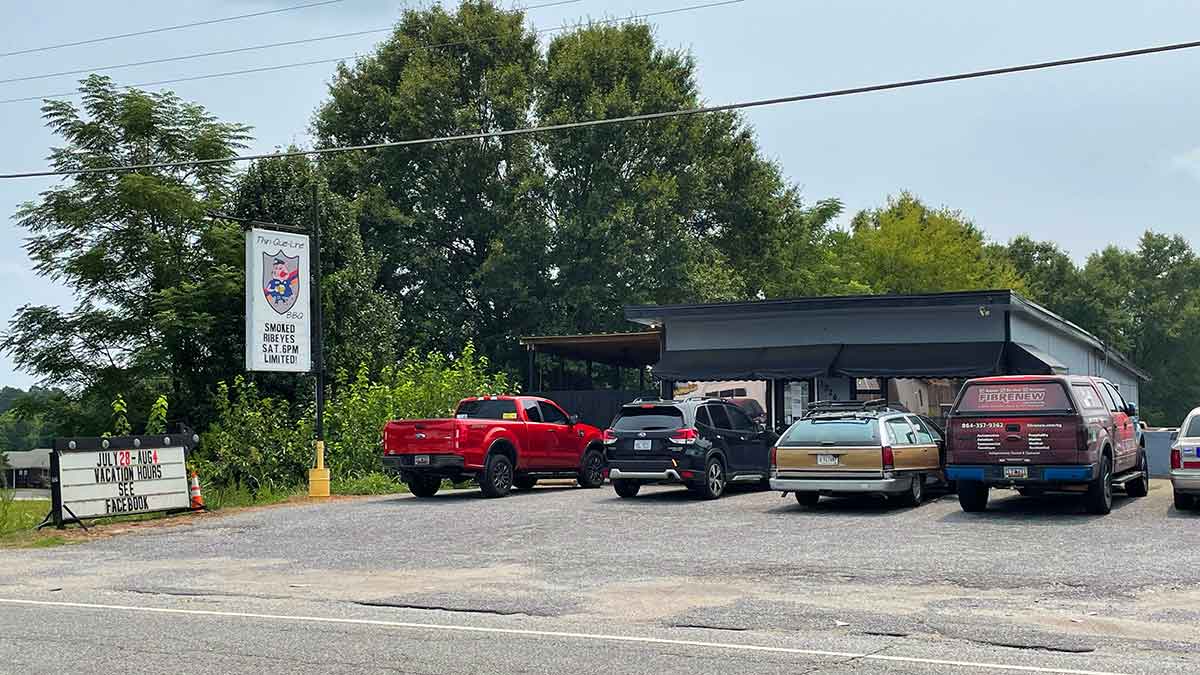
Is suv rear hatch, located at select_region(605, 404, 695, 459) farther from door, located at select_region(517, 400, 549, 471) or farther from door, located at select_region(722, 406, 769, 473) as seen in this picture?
door, located at select_region(517, 400, 549, 471)

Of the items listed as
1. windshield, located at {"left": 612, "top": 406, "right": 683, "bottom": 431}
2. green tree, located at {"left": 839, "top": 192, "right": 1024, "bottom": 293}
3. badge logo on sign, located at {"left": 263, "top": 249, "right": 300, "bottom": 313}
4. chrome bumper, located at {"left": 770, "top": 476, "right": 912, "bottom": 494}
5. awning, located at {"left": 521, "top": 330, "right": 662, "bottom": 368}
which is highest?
green tree, located at {"left": 839, "top": 192, "right": 1024, "bottom": 293}

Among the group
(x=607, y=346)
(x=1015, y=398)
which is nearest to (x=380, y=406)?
(x=607, y=346)

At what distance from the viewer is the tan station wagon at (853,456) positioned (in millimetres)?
19688

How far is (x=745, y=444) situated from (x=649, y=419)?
222 cm

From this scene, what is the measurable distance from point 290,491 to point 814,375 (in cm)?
1202

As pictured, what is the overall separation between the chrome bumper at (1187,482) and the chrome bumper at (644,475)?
7.86 m

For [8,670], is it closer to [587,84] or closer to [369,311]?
[369,311]

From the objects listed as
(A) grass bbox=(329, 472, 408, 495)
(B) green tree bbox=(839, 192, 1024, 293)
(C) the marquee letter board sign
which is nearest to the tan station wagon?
(A) grass bbox=(329, 472, 408, 495)

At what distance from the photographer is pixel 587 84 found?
164ft

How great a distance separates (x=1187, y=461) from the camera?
18.6 meters

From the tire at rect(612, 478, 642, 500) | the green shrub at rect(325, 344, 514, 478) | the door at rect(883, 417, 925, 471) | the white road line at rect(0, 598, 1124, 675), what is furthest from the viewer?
the green shrub at rect(325, 344, 514, 478)

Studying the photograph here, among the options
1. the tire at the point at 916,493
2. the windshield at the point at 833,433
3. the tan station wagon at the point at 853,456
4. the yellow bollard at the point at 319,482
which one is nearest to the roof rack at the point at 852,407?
the tan station wagon at the point at 853,456

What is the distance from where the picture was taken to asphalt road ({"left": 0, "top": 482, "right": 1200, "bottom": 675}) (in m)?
8.91

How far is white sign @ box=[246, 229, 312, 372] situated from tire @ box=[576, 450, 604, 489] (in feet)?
19.8
